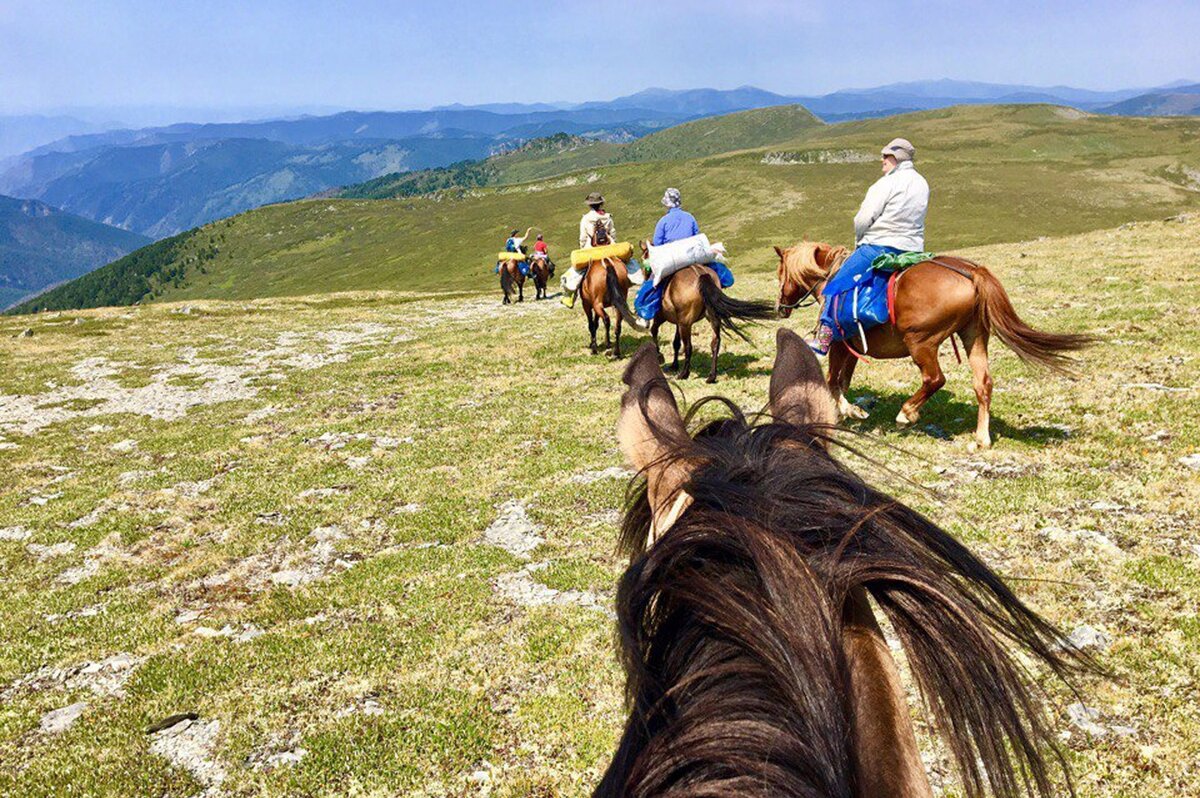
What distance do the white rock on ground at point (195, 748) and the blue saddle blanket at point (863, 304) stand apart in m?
9.48

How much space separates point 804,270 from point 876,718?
40.3ft

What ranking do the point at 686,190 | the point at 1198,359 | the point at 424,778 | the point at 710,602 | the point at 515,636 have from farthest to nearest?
the point at 686,190, the point at 1198,359, the point at 515,636, the point at 424,778, the point at 710,602

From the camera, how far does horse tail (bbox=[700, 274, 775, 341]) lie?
42.7ft

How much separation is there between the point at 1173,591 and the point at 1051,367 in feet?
13.5

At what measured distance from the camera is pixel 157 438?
556 inches

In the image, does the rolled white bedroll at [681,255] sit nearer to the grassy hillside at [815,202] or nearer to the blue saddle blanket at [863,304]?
the blue saddle blanket at [863,304]

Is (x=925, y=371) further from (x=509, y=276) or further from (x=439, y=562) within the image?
(x=509, y=276)

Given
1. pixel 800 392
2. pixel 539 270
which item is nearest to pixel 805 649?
pixel 800 392

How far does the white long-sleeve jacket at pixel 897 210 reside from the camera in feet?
29.9

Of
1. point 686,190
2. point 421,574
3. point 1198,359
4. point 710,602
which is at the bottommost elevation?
point 421,574

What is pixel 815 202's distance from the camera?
440ft

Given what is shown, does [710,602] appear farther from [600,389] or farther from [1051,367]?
[600,389]

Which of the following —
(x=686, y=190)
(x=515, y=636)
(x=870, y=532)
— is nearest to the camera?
(x=870, y=532)

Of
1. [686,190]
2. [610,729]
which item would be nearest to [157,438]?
[610,729]
